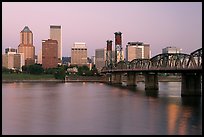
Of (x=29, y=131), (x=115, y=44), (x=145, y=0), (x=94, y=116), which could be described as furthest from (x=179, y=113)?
(x=115, y=44)

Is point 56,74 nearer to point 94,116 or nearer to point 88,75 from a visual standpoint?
point 88,75

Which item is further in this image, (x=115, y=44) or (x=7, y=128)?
(x=115, y=44)

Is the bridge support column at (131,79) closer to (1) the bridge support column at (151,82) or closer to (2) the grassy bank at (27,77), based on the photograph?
(1) the bridge support column at (151,82)

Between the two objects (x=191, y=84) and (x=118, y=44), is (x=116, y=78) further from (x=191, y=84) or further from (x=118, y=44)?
(x=191, y=84)

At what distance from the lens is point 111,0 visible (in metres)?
17.8

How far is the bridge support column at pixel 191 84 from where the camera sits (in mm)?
52500

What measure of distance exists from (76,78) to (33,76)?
55.4 ft

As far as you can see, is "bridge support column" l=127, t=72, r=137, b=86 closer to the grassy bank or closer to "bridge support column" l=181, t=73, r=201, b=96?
"bridge support column" l=181, t=73, r=201, b=96

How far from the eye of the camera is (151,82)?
261 feet

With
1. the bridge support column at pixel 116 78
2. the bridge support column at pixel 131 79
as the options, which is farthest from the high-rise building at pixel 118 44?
the bridge support column at pixel 131 79

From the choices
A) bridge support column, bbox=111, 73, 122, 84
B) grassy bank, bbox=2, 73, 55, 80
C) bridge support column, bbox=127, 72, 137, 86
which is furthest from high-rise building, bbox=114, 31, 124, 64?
bridge support column, bbox=127, 72, 137, 86

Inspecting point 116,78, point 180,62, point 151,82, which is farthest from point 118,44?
point 180,62

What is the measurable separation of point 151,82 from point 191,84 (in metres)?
26.7

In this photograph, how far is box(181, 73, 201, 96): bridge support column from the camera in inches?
2067
